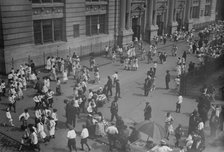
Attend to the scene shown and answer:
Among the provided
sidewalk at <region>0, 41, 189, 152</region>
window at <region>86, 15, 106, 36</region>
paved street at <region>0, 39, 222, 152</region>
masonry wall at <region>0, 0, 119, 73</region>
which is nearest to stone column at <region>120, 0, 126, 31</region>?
window at <region>86, 15, 106, 36</region>

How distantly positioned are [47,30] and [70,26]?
294 cm

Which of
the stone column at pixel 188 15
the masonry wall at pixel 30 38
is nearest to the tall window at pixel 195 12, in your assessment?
the stone column at pixel 188 15

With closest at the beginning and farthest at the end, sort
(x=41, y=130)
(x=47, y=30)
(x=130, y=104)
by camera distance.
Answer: (x=41, y=130) → (x=130, y=104) → (x=47, y=30)

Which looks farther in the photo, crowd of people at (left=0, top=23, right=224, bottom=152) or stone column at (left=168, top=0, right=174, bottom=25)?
stone column at (left=168, top=0, right=174, bottom=25)

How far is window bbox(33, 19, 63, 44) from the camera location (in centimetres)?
2986

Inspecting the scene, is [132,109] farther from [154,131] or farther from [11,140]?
[11,140]

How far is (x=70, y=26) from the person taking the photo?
33.2m

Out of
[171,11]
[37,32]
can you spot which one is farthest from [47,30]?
[171,11]

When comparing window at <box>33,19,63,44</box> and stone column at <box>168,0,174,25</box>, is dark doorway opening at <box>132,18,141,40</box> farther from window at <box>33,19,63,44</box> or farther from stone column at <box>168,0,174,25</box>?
window at <box>33,19,63,44</box>

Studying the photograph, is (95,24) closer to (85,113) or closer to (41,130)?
(85,113)

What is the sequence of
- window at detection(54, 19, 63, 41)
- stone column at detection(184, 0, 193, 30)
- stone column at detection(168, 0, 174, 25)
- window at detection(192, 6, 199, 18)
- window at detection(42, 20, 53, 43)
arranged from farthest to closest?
window at detection(192, 6, 199, 18) < stone column at detection(184, 0, 193, 30) < stone column at detection(168, 0, 174, 25) < window at detection(54, 19, 63, 41) < window at detection(42, 20, 53, 43)

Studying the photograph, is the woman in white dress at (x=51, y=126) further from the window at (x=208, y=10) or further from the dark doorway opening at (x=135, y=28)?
the window at (x=208, y=10)

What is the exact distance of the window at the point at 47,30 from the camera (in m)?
29.9

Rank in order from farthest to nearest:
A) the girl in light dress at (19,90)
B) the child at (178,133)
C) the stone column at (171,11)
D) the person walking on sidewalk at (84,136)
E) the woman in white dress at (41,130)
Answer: the stone column at (171,11), the girl in light dress at (19,90), the child at (178,133), the woman in white dress at (41,130), the person walking on sidewalk at (84,136)
